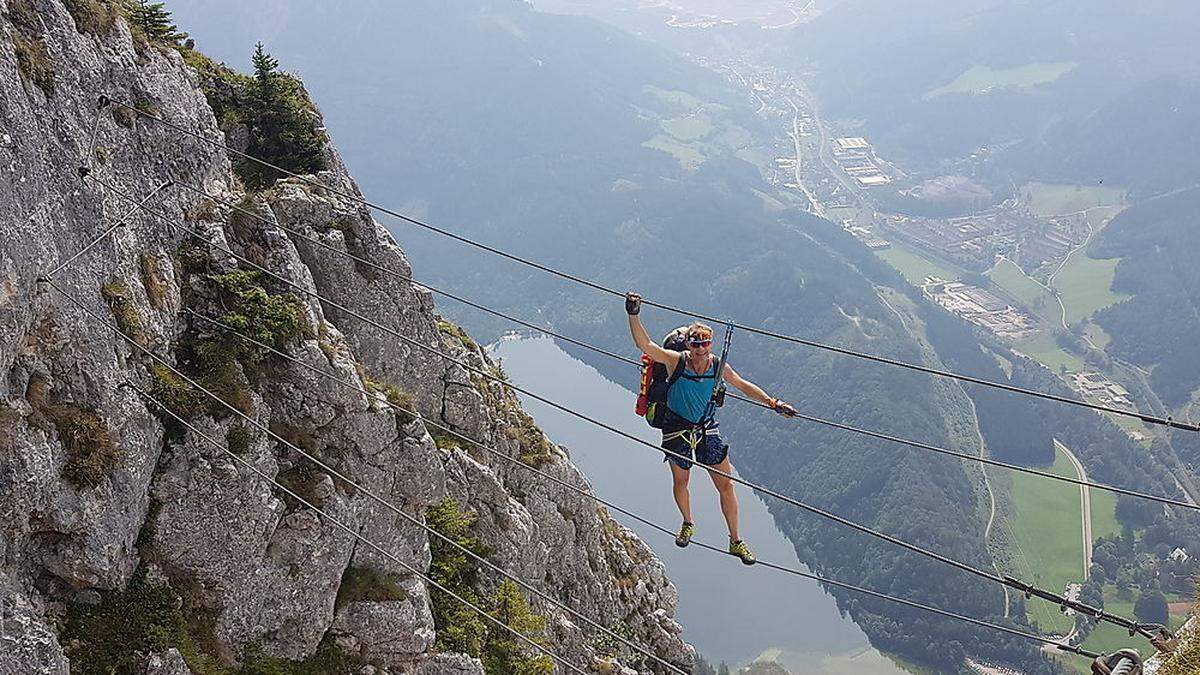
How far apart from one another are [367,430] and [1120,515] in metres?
126

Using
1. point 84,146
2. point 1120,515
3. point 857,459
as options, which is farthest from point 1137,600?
point 84,146

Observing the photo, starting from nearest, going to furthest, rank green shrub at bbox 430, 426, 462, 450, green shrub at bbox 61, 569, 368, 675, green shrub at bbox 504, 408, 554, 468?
green shrub at bbox 61, 569, 368, 675 < green shrub at bbox 430, 426, 462, 450 < green shrub at bbox 504, 408, 554, 468

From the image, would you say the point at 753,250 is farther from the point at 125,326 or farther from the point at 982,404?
the point at 125,326

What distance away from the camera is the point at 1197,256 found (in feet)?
637

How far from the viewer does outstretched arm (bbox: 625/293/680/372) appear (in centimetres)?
1109

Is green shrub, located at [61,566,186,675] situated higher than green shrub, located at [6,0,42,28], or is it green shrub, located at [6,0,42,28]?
green shrub, located at [6,0,42,28]

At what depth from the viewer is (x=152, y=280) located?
40.1ft

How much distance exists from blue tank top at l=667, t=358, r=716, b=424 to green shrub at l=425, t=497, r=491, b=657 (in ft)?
20.1

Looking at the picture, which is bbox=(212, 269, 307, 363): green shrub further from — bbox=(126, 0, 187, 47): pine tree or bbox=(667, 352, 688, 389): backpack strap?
bbox=(667, 352, 688, 389): backpack strap

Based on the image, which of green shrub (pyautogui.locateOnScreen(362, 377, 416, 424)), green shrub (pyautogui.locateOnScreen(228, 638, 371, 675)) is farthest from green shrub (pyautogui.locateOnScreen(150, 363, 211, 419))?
green shrub (pyautogui.locateOnScreen(362, 377, 416, 424))

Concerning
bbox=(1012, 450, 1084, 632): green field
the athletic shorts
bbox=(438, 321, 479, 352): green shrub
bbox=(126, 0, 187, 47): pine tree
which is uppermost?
bbox=(1012, 450, 1084, 632): green field

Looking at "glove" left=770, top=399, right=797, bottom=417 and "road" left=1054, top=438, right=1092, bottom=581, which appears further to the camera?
"road" left=1054, top=438, right=1092, bottom=581

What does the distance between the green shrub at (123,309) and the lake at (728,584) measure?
79.4 m

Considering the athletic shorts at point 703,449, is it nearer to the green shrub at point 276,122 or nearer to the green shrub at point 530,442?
the green shrub at point 530,442
